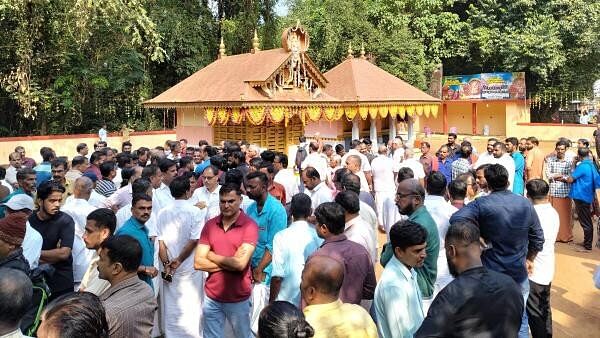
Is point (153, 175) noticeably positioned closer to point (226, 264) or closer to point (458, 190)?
point (226, 264)

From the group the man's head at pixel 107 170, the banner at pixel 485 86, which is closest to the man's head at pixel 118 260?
the man's head at pixel 107 170

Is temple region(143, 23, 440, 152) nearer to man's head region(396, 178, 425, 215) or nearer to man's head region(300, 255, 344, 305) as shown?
man's head region(396, 178, 425, 215)

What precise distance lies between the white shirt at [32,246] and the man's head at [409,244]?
268 cm

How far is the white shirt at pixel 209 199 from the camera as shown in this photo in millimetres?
5750

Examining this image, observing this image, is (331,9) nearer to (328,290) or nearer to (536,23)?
(536,23)

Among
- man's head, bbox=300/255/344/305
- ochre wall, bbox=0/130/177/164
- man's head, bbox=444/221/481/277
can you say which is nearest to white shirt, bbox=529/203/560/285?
man's head, bbox=444/221/481/277

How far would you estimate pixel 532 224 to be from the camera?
462 cm

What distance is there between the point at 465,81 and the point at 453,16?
4.14 m

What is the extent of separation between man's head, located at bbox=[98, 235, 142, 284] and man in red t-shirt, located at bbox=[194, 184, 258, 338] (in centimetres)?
127

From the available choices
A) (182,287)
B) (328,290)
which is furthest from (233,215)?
(328,290)

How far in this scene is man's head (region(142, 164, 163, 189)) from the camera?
21.3ft

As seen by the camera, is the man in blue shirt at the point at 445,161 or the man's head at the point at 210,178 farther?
the man in blue shirt at the point at 445,161

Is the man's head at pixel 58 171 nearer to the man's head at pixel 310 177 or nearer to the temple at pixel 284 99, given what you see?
the man's head at pixel 310 177

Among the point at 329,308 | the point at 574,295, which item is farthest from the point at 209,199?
the point at 574,295
